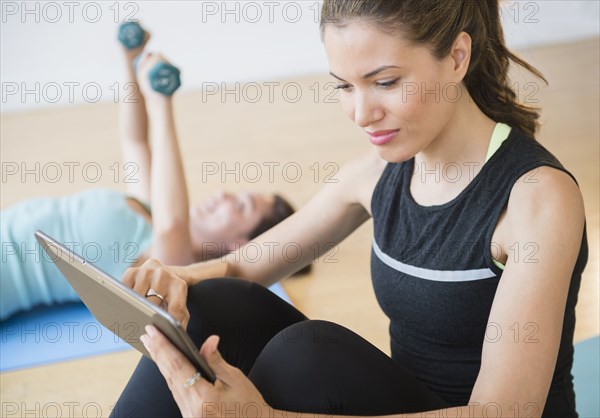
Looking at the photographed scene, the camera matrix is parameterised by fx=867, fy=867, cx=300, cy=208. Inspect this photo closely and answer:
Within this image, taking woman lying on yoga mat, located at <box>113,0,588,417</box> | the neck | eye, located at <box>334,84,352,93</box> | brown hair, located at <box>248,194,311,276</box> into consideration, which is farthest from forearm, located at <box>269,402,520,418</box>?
brown hair, located at <box>248,194,311,276</box>

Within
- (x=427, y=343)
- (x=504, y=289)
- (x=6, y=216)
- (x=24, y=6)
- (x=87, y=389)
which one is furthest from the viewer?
(x=24, y=6)

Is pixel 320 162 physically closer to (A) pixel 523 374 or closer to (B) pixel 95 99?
(B) pixel 95 99

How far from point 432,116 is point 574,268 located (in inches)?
11.7

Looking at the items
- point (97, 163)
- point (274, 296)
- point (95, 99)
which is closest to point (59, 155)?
point (97, 163)

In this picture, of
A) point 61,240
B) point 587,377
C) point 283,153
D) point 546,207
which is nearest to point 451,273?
point 546,207

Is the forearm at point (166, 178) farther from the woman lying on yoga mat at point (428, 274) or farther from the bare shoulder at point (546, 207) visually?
the bare shoulder at point (546, 207)

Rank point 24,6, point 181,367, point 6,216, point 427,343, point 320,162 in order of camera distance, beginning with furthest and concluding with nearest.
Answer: point 24,6, point 320,162, point 6,216, point 427,343, point 181,367

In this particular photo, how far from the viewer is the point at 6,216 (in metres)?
2.32

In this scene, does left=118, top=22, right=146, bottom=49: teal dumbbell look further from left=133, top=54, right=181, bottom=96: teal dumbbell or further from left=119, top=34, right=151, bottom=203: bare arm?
left=133, top=54, right=181, bottom=96: teal dumbbell

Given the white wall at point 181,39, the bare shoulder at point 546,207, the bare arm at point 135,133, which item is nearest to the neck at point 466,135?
the bare shoulder at point 546,207

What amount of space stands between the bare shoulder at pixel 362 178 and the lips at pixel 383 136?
21 cm

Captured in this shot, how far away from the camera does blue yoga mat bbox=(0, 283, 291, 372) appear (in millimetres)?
2121

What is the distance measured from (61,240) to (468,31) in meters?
1.43

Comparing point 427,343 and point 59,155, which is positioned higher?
point 427,343
